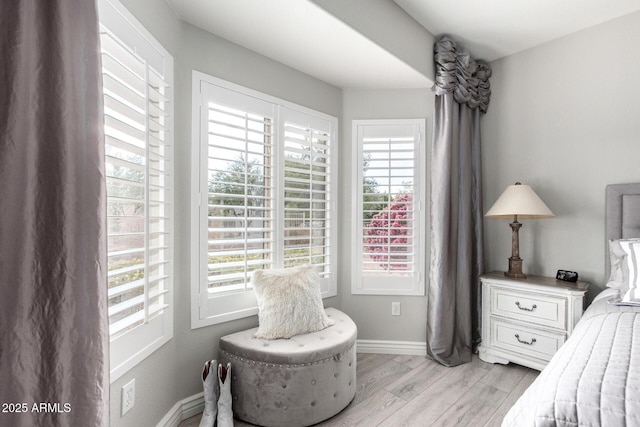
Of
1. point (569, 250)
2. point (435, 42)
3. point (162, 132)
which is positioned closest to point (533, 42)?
point (435, 42)

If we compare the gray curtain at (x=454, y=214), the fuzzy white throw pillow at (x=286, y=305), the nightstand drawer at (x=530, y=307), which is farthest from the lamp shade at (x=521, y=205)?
the fuzzy white throw pillow at (x=286, y=305)

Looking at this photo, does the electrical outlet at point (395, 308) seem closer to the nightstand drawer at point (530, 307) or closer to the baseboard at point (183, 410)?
the nightstand drawer at point (530, 307)

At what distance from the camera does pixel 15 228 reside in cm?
84

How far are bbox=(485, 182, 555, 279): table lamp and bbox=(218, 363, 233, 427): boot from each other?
213cm

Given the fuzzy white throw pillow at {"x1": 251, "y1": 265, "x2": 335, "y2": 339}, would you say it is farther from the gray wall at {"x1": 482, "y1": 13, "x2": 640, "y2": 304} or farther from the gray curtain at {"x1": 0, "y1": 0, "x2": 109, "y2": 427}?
the gray wall at {"x1": 482, "y1": 13, "x2": 640, "y2": 304}

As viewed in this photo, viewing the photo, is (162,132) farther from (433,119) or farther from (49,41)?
(433,119)

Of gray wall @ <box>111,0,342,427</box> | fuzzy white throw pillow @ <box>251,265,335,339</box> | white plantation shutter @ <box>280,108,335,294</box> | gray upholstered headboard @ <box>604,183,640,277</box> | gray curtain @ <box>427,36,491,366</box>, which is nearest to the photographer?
gray wall @ <box>111,0,342,427</box>

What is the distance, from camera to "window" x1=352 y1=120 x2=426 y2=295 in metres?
2.88

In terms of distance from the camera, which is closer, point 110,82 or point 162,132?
point 110,82

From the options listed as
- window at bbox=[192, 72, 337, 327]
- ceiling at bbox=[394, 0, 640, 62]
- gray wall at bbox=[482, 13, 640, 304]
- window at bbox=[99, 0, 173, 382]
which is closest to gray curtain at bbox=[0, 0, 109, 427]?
window at bbox=[99, 0, 173, 382]

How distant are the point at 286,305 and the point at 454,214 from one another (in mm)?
1571

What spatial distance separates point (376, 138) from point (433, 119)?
1.64ft

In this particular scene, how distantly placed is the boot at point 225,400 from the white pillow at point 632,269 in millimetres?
2195

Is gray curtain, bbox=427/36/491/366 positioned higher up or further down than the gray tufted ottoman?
higher up
